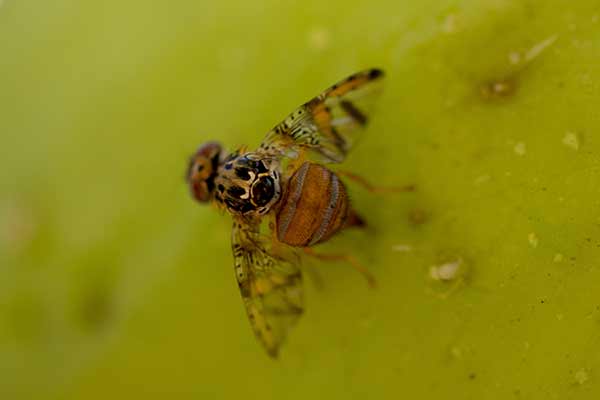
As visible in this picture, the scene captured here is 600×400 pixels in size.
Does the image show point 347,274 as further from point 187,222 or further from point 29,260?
point 29,260

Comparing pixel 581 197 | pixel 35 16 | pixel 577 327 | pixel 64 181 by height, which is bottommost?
pixel 577 327

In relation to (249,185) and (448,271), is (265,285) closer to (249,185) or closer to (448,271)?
(249,185)

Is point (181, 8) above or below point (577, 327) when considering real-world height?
above

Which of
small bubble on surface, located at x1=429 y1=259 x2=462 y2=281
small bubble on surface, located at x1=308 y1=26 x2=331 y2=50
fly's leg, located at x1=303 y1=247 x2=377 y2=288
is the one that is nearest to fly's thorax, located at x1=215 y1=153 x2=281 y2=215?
fly's leg, located at x1=303 y1=247 x2=377 y2=288

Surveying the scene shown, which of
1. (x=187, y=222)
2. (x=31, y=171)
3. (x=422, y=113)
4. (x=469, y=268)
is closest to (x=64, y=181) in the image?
(x=31, y=171)

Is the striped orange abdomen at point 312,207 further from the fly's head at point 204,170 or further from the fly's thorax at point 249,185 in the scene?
the fly's head at point 204,170

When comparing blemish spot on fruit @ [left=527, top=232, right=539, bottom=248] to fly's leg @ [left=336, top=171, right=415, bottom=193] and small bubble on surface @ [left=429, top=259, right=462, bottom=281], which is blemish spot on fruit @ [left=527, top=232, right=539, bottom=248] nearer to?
small bubble on surface @ [left=429, top=259, right=462, bottom=281]
